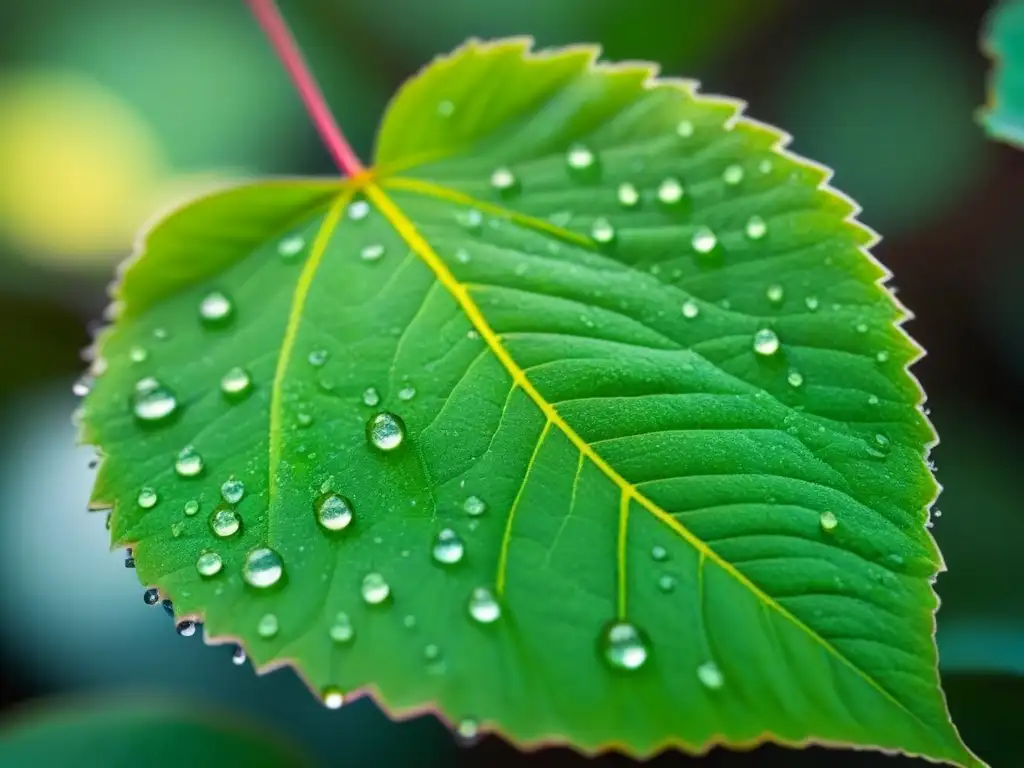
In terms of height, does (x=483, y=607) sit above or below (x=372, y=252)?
below

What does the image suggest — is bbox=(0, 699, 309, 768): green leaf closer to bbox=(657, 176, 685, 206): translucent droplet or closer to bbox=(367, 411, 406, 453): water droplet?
bbox=(367, 411, 406, 453): water droplet

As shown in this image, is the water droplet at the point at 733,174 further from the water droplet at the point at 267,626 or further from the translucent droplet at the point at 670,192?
the water droplet at the point at 267,626

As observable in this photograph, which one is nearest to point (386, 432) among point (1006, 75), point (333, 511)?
point (333, 511)

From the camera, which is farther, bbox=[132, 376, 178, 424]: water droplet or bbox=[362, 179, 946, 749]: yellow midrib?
bbox=[132, 376, 178, 424]: water droplet

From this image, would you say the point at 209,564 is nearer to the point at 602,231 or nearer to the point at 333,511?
the point at 333,511

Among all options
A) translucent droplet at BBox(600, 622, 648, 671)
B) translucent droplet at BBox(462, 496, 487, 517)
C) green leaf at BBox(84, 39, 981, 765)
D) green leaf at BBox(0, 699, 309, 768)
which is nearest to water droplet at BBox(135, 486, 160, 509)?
green leaf at BBox(84, 39, 981, 765)

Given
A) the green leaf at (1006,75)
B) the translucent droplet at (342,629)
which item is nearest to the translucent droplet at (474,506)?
the translucent droplet at (342,629)
